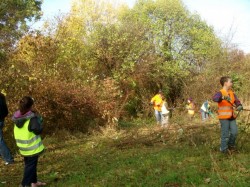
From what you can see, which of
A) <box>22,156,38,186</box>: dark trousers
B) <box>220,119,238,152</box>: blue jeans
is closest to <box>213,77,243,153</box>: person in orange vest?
<box>220,119,238,152</box>: blue jeans

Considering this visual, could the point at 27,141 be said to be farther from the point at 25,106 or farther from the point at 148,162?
the point at 148,162

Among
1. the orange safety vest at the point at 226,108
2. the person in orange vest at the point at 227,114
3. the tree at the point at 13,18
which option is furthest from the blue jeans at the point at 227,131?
the tree at the point at 13,18

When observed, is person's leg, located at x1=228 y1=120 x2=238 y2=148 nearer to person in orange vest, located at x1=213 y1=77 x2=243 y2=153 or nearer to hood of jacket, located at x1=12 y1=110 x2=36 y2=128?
person in orange vest, located at x1=213 y1=77 x2=243 y2=153

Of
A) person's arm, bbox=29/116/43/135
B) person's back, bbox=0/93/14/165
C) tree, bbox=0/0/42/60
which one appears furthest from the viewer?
tree, bbox=0/0/42/60

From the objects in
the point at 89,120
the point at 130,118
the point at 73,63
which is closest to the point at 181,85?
the point at 130,118

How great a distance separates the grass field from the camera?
20.5 feet

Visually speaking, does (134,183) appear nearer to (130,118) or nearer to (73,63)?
(73,63)

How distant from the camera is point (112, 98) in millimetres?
17125

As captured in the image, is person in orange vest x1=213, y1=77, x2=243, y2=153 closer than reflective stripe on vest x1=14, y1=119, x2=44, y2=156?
No

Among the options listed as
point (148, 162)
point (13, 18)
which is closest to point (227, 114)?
point (148, 162)

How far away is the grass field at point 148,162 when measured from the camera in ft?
20.5

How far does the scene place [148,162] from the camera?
779 centimetres

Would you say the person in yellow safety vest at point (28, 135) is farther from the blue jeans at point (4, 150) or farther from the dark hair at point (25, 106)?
the blue jeans at point (4, 150)

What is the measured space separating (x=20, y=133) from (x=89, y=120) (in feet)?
30.5
